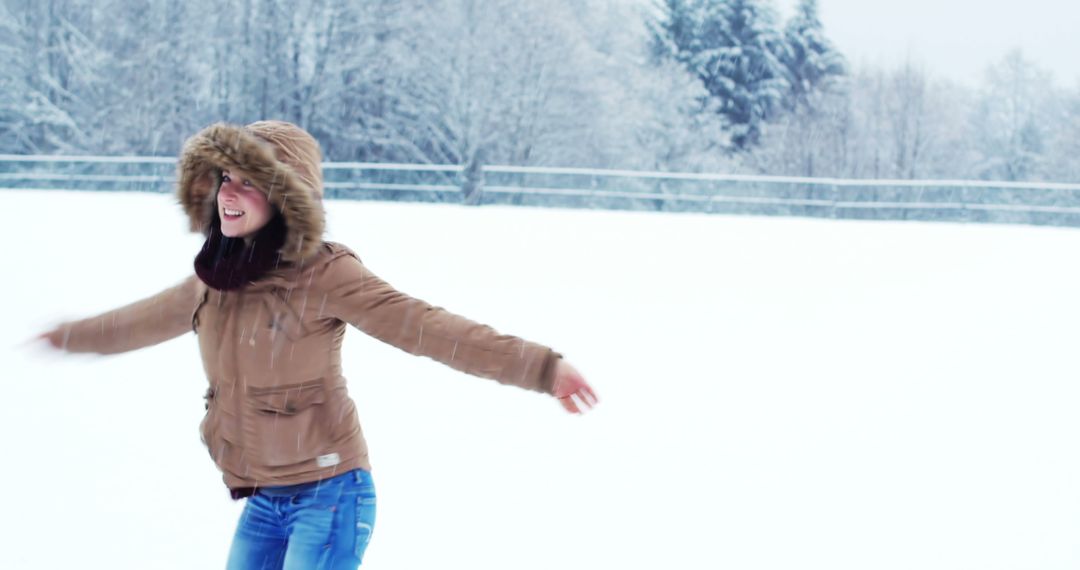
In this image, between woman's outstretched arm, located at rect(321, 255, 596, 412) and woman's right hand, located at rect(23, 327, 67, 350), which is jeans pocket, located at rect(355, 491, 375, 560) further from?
woman's right hand, located at rect(23, 327, 67, 350)

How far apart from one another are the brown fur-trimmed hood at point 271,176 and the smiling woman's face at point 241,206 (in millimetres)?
20

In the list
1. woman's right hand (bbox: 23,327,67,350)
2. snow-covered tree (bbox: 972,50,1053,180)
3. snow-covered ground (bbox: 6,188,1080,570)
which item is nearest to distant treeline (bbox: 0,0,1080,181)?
snow-covered tree (bbox: 972,50,1053,180)

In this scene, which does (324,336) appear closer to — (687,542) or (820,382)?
(687,542)

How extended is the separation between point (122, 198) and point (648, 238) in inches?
296

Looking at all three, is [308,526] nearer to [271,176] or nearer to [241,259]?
[241,259]

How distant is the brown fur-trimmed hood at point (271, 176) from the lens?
6.79 ft

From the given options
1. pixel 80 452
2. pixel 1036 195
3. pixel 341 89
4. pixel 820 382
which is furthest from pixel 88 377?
pixel 341 89

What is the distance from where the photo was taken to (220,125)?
2.23 m

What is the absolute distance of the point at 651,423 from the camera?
5957 millimetres

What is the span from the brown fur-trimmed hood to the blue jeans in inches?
18.4

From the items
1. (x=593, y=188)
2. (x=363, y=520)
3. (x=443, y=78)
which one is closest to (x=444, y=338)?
(x=363, y=520)

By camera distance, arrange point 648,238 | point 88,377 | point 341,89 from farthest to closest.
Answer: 1. point 341,89
2. point 648,238
3. point 88,377

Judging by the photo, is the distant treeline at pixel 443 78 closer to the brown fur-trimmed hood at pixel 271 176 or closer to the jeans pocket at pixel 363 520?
the brown fur-trimmed hood at pixel 271 176

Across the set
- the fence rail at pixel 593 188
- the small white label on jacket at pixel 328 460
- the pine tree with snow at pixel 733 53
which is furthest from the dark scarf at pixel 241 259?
the pine tree with snow at pixel 733 53
